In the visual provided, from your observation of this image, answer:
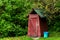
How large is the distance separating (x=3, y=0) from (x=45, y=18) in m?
5.28

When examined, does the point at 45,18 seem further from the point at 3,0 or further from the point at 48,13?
the point at 3,0

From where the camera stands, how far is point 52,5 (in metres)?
22.8

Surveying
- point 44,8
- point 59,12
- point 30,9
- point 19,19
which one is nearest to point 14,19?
point 19,19

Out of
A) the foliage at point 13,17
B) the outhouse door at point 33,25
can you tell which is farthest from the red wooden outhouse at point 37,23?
the foliage at point 13,17

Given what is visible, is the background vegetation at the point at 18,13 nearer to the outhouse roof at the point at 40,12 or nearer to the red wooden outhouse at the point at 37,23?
the outhouse roof at the point at 40,12

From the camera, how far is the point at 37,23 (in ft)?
77.2

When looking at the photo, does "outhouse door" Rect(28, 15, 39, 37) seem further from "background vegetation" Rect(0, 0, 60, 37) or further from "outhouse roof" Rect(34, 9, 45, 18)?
"background vegetation" Rect(0, 0, 60, 37)

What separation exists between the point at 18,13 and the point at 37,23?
3415 mm

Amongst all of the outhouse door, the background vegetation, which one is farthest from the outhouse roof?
the outhouse door

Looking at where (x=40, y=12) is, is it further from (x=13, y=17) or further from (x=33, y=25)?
(x=13, y=17)

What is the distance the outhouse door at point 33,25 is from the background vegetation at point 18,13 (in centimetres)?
126

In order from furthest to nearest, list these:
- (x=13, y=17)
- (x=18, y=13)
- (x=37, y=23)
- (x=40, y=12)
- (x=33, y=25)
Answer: (x=18, y=13), (x=13, y=17), (x=33, y=25), (x=37, y=23), (x=40, y=12)

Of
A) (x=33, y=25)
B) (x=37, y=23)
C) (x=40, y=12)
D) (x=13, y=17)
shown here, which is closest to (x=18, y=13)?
(x=13, y=17)

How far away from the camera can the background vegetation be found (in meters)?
23.1
